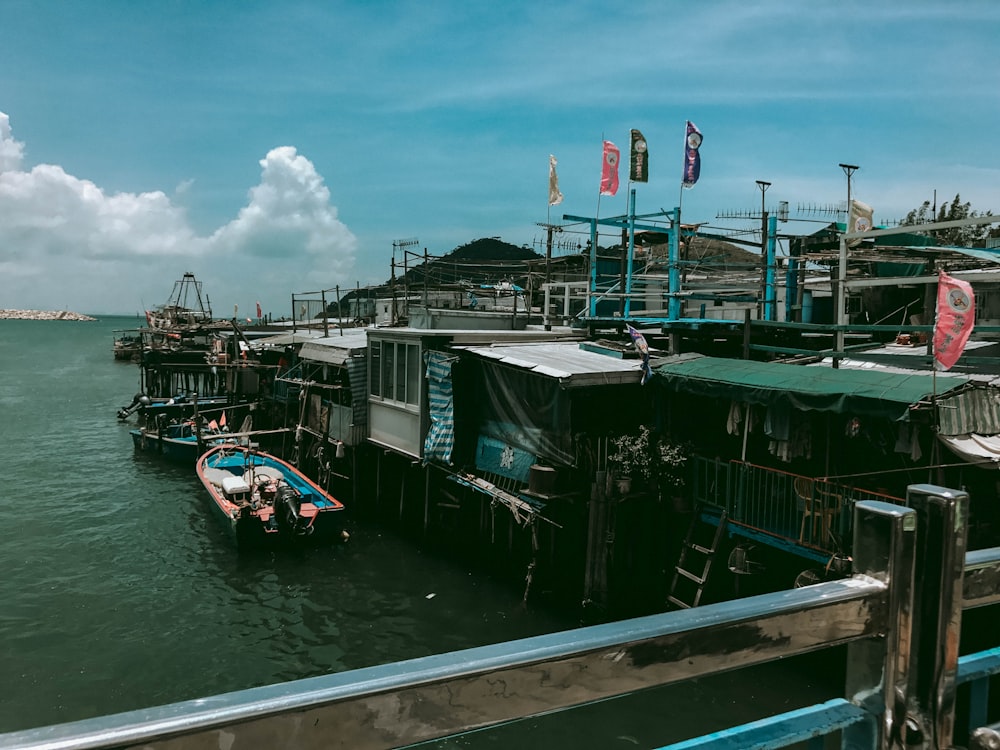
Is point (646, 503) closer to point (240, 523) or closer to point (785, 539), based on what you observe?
point (785, 539)

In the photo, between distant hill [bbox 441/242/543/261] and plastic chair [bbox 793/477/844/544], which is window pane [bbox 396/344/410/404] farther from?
distant hill [bbox 441/242/543/261]

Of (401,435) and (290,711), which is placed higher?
(290,711)

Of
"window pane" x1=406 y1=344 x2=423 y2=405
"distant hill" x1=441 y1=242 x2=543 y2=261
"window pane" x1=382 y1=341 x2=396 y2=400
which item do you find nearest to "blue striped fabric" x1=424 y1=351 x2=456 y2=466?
"window pane" x1=406 y1=344 x2=423 y2=405

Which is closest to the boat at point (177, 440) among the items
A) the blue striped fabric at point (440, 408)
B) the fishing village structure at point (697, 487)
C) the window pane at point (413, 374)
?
the fishing village structure at point (697, 487)

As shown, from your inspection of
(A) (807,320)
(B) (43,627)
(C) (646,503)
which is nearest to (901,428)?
(C) (646,503)

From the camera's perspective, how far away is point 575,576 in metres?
15.2

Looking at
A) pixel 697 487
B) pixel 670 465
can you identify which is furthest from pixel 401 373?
pixel 697 487

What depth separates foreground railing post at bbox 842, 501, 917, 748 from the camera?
6.34 feet

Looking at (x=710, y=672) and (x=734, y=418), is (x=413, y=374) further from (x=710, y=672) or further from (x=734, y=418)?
(x=710, y=672)

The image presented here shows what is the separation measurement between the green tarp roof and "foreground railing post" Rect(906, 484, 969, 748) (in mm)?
8984

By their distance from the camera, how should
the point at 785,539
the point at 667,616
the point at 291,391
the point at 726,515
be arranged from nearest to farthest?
the point at 667,616 < the point at 785,539 < the point at 726,515 < the point at 291,391

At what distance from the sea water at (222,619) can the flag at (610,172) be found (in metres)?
10.4

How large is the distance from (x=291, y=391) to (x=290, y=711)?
27514 mm

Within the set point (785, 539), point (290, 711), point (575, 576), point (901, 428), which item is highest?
point (290, 711)
